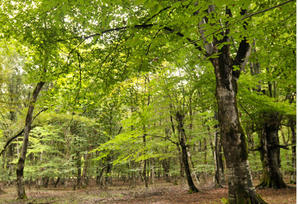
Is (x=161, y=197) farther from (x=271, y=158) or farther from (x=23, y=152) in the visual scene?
(x=23, y=152)

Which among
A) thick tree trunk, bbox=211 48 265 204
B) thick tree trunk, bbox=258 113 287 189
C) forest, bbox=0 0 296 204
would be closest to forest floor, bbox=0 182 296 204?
forest, bbox=0 0 296 204

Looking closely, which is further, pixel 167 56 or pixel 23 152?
pixel 23 152

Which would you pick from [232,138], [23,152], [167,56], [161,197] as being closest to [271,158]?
[161,197]

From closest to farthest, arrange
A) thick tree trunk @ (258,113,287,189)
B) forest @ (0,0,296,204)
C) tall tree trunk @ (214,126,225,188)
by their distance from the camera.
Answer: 1. forest @ (0,0,296,204)
2. thick tree trunk @ (258,113,287,189)
3. tall tree trunk @ (214,126,225,188)

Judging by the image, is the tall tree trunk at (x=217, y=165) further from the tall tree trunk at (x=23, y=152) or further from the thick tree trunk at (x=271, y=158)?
the tall tree trunk at (x=23, y=152)

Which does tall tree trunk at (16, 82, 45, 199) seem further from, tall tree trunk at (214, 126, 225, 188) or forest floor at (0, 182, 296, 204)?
tall tree trunk at (214, 126, 225, 188)

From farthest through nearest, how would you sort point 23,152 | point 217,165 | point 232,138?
point 217,165
point 23,152
point 232,138

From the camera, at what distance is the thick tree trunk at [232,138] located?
5.11 m

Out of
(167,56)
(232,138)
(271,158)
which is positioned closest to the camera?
(232,138)

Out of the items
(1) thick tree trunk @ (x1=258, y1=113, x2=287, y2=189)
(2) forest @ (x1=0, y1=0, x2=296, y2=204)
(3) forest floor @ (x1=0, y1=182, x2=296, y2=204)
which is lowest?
(3) forest floor @ (x1=0, y1=182, x2=296, y2=204)

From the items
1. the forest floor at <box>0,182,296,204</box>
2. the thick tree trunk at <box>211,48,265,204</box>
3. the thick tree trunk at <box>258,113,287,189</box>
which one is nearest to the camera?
the thick tree trunk at <box>211,48,265,204</box>

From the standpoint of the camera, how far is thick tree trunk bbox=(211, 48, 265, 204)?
16.8 feet

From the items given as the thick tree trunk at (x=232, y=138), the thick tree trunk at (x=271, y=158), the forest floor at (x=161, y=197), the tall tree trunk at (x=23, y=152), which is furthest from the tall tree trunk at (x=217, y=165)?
the tall tree trunk at (x=23, y=152)

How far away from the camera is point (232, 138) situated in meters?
5.38
